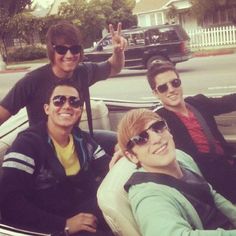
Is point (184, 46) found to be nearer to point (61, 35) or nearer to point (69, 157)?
point (61, 35)

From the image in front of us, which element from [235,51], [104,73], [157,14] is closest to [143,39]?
[235,51]

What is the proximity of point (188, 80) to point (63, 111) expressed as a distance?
18.8 feet

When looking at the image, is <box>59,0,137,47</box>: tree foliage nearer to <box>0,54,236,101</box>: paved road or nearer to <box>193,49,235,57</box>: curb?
<box>0,54,236,101</box>: paved road

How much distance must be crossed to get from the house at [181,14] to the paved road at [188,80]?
239cm

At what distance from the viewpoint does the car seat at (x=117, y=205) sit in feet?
4.18

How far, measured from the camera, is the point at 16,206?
154 cm

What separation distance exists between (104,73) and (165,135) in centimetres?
92

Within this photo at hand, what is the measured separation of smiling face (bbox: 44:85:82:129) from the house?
30.7 ft

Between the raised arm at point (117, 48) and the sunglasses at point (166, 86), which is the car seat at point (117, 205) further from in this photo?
the raised arm at point (117, 48)

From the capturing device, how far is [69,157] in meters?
1.67

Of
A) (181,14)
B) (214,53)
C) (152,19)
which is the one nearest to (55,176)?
(214,53)

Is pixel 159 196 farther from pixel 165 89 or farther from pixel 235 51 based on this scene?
pixel 235 51

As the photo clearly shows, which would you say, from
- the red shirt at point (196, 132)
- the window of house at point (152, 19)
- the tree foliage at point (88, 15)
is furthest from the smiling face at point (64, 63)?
the window of house at point (152, 19)

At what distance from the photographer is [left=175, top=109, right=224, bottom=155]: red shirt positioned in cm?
178
